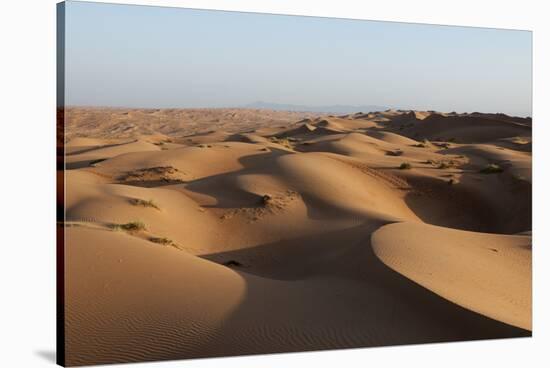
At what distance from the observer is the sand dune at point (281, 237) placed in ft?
28.2

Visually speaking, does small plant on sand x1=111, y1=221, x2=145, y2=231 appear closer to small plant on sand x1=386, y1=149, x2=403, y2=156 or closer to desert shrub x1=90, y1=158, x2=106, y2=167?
desert shrub x1=90, y1=158, x2=106, y2=167

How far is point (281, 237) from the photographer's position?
1379 centimetres

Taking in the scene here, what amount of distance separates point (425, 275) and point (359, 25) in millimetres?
3915

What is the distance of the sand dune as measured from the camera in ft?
28.2

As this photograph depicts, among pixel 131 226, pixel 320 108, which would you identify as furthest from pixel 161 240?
pixel 320 108

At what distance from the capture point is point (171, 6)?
9648 mm

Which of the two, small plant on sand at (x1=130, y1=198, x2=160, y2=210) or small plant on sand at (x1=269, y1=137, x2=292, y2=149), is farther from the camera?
small plant on sand at (x1=269, y1=137, x2=292, y2=149)

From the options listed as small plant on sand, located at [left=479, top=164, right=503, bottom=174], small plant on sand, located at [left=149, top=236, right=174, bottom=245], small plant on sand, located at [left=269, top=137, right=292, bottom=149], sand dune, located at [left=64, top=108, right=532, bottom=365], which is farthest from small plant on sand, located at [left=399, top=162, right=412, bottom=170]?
small plant on sand, located at [left=149, top=236, right=174, bottom=245]

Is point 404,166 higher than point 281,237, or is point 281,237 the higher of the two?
point 404,166

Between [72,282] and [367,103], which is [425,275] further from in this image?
[72,282]

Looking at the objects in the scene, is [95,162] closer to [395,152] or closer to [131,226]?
[131,226]

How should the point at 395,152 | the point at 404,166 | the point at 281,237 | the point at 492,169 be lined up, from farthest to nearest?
the point at 395,152, the point at 492,169, the point at 404,166, the point at 281,237

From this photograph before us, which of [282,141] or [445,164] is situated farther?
[282,141]

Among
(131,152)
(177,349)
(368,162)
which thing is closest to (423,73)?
(177,349)
